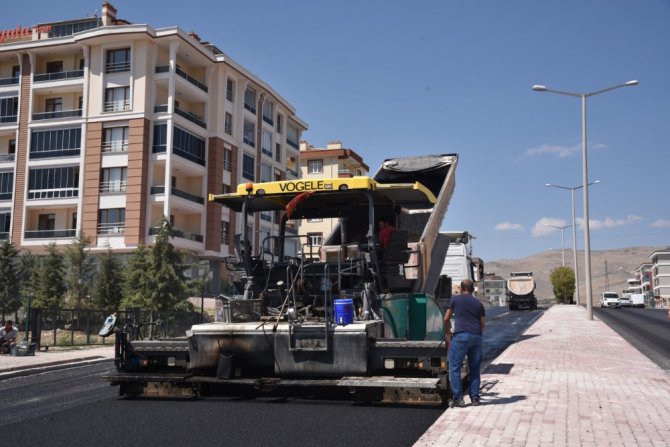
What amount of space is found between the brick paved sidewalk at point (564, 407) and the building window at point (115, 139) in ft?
108

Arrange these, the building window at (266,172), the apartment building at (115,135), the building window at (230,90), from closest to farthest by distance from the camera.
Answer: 1. the apartment building at (115,135)
2. the building window at (230,90)
3. the building window at (266,172)

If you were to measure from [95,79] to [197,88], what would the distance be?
6.38m

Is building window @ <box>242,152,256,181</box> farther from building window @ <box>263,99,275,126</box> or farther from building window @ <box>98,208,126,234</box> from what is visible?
building window @ <box>98,208,126,234</box>

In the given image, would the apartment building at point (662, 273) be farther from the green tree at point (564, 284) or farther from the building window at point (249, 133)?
the building window at point (249, 133)

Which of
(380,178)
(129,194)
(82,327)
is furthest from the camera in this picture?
(129,194)

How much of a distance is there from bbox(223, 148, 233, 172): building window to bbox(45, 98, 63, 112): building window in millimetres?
11118

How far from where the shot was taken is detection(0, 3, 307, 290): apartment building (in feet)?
133

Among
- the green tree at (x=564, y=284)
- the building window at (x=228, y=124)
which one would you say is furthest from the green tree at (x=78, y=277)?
the green tree at (x=564, y=284)

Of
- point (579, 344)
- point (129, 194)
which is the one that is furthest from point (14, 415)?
point (129, 194)

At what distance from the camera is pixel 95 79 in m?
41.7

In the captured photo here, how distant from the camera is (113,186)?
40.7 m

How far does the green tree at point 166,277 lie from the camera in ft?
95.3

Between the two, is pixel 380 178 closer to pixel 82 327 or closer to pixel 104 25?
pixel 82 327

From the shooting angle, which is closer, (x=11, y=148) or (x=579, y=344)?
(x=579, y=344)
